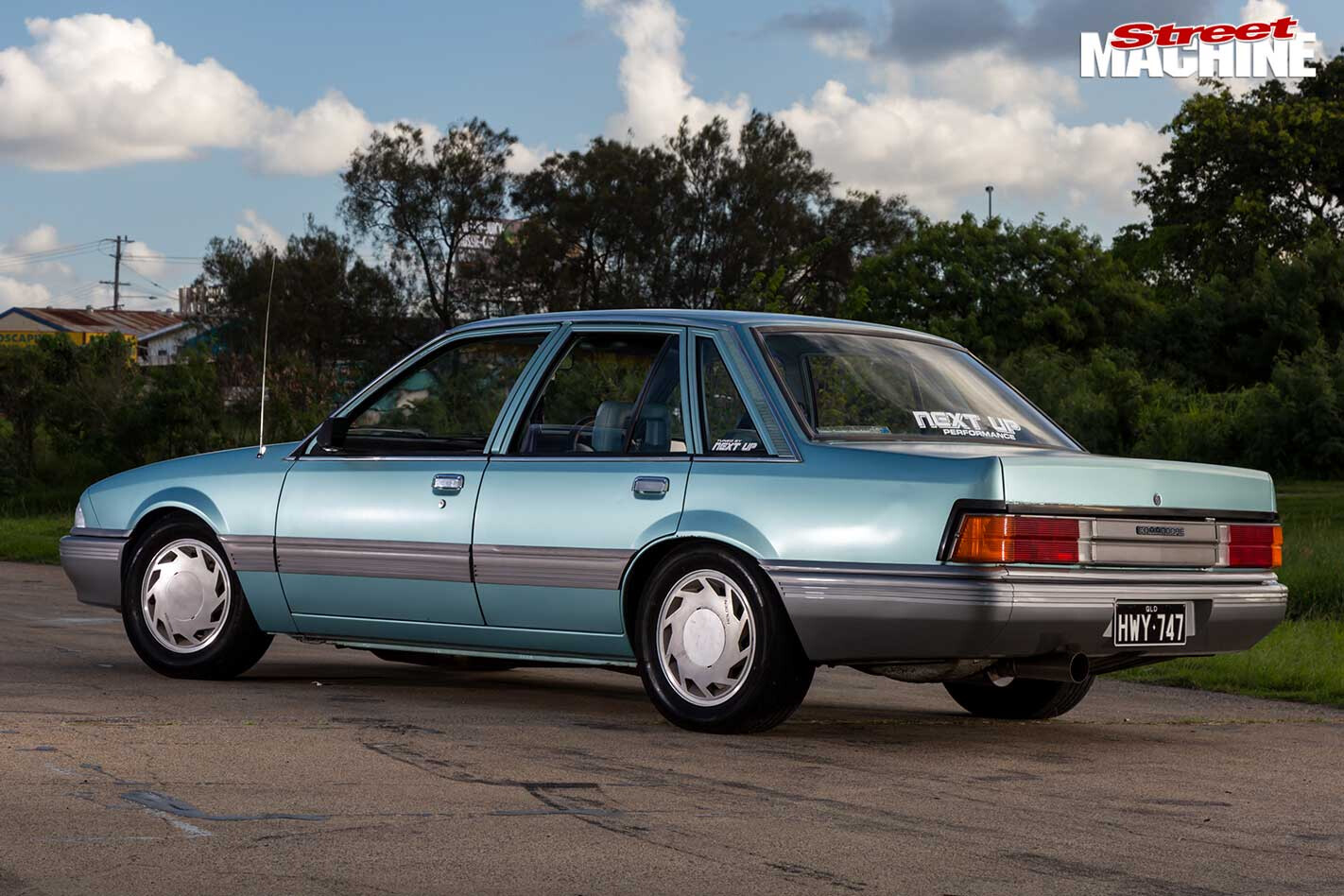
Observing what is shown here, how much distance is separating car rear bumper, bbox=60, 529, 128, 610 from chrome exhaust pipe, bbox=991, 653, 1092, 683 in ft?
14.3

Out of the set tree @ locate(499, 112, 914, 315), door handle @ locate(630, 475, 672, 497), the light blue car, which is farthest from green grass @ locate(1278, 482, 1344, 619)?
tree @ locate(499, 112, 914, 315)

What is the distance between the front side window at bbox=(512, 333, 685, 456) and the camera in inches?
293

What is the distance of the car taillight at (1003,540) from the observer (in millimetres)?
6438

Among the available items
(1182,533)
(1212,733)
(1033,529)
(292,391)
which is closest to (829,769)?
(1033,529)

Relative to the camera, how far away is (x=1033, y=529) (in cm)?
652

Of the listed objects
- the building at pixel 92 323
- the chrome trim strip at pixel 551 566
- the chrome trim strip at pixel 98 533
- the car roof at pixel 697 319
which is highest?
→ the building at pixel 92 323

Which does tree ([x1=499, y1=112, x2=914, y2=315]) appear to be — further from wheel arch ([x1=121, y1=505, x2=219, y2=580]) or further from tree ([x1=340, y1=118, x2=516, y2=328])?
wheel arch ([x1=121, y1=505, x2=219, y2=580])

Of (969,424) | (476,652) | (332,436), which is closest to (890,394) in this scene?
(969,424)

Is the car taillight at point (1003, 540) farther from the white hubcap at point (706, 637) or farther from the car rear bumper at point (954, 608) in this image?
the white hubcap at point (706, 637)

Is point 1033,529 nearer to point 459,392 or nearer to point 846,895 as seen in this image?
point 846,895

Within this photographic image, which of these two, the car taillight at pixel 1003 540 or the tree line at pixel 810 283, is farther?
the tree line at pixel 810 283

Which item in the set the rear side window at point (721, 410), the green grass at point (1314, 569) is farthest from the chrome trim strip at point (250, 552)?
the green grass at point (1314, 569)

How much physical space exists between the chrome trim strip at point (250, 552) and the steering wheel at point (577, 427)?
1577 millimetres

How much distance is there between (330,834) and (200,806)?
0.55 meters
